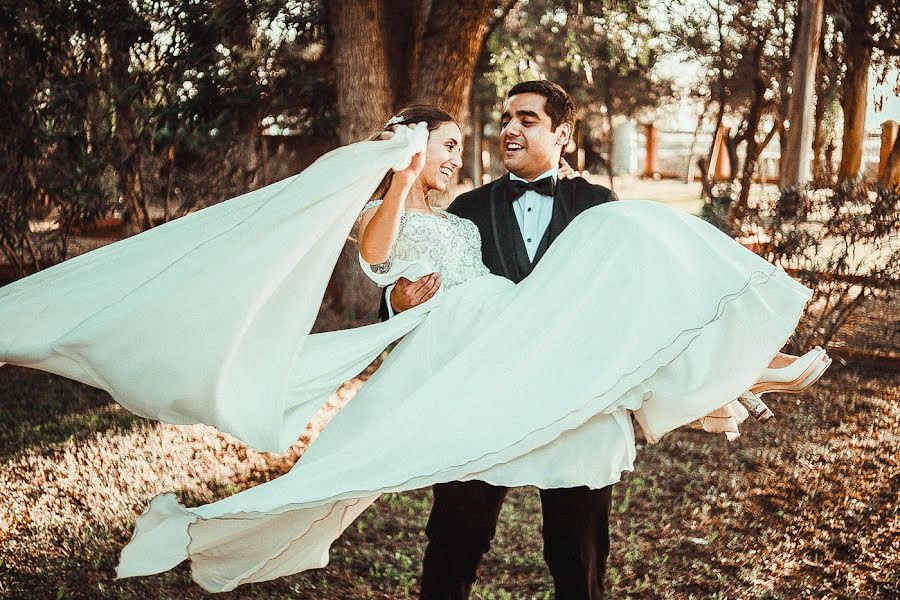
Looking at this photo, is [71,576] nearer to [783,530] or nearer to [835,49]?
[783,530]

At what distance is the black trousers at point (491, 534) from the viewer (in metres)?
2.80

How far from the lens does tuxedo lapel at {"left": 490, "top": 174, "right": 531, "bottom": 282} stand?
10.3 ft

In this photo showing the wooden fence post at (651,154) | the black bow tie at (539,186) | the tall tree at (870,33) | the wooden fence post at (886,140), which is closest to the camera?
the black bow tie at (539,186)

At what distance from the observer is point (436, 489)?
116 inches

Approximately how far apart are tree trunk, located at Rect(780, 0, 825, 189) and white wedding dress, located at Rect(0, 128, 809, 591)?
5.67 m

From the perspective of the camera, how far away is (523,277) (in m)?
3.12

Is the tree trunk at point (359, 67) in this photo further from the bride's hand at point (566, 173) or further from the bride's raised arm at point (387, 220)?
the bride's raised arm at point (387, 220)

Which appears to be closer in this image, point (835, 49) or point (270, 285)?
point (270, 285)

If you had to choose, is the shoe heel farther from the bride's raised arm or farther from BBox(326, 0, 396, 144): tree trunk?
BBox(326, 0, 396, 144): tree trunk

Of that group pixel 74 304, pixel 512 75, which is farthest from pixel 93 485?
→ pixel 512 75

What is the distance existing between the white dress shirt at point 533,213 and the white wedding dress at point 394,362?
432mm

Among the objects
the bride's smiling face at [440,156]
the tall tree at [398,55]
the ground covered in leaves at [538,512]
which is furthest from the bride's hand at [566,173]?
the tall tree at [398,55]

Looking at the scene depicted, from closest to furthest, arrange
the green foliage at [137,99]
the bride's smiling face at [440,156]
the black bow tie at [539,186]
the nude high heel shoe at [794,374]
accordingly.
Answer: the nude high heel shoe at [794,374]
the bride's smiling face at [440,156]
the black bow tie at [539,186]
the green foliage at [137,99]

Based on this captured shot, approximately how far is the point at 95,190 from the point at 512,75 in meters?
5.05
